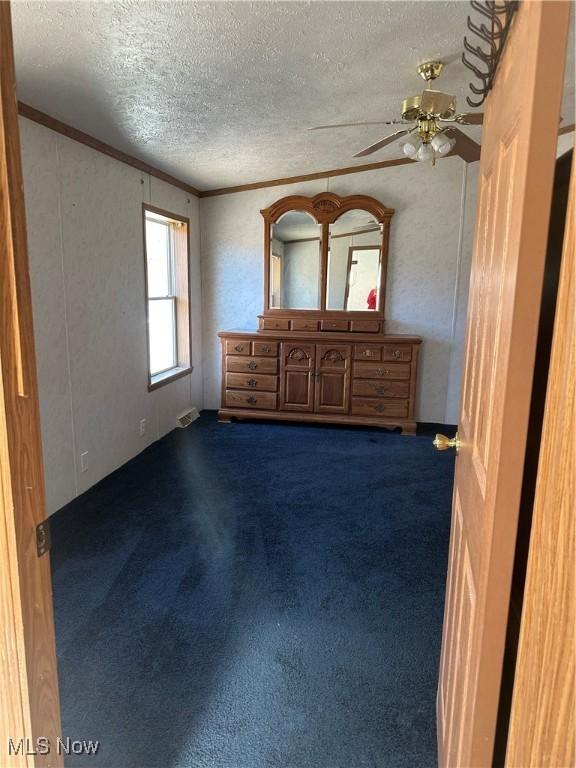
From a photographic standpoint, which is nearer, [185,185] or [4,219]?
[4,219]

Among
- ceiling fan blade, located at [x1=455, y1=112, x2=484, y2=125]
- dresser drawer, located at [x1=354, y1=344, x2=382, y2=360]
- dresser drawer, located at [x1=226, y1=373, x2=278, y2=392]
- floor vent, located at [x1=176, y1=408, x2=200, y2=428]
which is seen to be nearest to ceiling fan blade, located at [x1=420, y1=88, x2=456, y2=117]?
ceiling fan blade, located at [x1=455, y1=112, x2=484, y2=125]

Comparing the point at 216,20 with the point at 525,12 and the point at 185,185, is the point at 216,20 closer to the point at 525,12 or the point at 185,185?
the point at 525,12

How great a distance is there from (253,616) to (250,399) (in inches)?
119

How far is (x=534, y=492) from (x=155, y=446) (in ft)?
12.4

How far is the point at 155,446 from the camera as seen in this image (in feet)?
14.1

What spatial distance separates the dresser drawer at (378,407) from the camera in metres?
4.73

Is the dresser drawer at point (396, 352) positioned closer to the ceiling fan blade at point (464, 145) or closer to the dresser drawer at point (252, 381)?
the dresser drawer at point (252, 381)

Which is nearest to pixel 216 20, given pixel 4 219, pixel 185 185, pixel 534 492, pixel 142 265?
pixel 4 219

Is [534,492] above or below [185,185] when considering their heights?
below

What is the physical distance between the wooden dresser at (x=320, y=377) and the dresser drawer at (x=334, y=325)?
108 mm

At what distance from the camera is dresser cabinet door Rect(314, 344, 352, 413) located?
4.76m

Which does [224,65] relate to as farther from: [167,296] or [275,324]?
[275,324]

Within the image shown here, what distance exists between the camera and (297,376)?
4.88m

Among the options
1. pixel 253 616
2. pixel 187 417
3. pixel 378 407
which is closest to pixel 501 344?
pixel 253 616
